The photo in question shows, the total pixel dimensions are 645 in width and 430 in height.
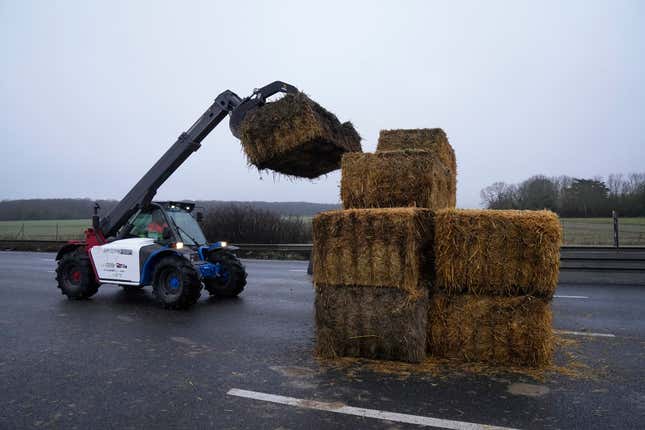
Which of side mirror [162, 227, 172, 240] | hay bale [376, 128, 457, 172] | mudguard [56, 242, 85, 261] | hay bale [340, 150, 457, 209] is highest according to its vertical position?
hay bale [376, 128, 457, 172]

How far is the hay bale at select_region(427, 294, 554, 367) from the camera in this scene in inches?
202

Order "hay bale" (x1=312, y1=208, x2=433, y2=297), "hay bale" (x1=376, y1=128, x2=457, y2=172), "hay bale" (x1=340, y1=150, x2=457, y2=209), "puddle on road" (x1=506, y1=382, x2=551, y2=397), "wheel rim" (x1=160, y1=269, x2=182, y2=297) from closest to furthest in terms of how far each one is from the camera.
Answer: "puddle on road" (x1=506, y1=382, x2=551, y2=397) → "hay bale" (x1=312, y1=208, x2=433, y2=297) → "hay bale" (x1=340, y1=150, x2=457, y2=209) → "hay bale" (x1=376, y1=128, x2=457, y2=172) → "wheel rim" (x1=160, y1=269, x2=182, y2=297)

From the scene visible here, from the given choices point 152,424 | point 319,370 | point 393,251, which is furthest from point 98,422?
point 393,251

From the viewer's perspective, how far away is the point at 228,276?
9523 millimetres

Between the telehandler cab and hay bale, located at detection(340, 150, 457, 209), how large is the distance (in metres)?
2.11

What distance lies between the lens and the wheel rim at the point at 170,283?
8.43m

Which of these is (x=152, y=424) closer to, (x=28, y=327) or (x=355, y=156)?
(x=355, y=156)

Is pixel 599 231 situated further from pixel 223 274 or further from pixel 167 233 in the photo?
pixel 167 233

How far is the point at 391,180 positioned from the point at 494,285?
1.77 meters

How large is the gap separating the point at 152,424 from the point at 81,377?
1566mm

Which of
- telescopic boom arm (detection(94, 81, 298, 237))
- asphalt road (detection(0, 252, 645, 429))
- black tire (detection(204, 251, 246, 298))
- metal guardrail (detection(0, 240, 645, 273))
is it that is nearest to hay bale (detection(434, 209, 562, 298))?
asphalt road (detection(0, 252, 645, 429))

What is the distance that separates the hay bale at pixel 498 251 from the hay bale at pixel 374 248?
0.26 m

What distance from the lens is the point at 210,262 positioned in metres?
9.45

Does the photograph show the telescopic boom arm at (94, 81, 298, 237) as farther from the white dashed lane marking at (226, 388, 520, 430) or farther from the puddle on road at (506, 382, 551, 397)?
the puddle on road at (506, 382, 551, 397)
